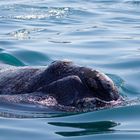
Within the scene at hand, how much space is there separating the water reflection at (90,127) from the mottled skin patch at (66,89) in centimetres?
21

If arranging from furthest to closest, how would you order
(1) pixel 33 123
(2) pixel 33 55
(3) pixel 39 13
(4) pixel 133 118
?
(3) pixel 39 13 → (2) pixel 33 55 → (4) pixel 133 118 → (1) pixel 33 123

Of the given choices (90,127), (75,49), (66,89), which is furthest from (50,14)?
(90,127)

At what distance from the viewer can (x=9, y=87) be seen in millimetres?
7355

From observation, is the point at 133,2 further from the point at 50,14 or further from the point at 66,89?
the point at 66,89

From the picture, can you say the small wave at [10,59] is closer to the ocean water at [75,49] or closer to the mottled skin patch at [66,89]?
the ocean water at [75,49]

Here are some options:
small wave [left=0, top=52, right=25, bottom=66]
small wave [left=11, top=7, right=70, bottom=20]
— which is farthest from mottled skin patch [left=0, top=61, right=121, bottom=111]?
small wave [left=11, top=7, right=70, bottom=20]

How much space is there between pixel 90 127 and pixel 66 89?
0.53 m

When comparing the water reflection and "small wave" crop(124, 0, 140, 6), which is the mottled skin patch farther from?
"small wave" crop(124, 0, 140, 6)

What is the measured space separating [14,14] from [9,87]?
11150mm

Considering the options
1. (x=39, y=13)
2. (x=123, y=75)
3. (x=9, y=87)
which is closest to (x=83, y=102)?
(x=9, y=87)

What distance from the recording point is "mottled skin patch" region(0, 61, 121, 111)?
21.9 feet

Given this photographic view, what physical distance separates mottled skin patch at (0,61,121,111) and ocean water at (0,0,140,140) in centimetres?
11

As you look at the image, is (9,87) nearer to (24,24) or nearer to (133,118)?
(133,118)

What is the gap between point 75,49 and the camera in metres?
12.4
